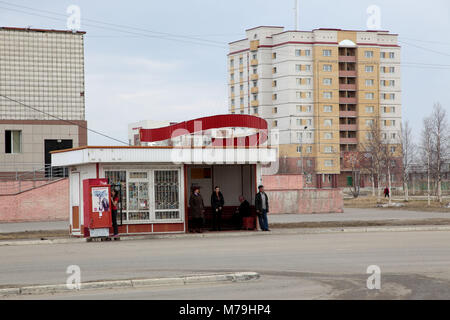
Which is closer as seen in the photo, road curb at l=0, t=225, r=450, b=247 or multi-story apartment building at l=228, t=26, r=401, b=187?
road curb at l=0, t=225, r=450, b=247

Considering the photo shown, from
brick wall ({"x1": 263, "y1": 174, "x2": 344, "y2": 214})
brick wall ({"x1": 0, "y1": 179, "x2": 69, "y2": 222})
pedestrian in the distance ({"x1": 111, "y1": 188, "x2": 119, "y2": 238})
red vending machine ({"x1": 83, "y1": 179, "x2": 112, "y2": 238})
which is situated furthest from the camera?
brick wall ({"x1": 263, "y1": 174, "x2": 344, "y2": 214})

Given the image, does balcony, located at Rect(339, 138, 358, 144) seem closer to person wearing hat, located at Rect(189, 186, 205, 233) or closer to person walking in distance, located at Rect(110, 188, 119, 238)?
person wearing hat, located at Rect(189, 186, 205, 233)

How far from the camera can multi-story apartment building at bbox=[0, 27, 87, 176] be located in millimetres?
49875

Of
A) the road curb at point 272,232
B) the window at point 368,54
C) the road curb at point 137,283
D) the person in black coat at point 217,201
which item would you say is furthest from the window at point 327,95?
the road curb at point 137,283

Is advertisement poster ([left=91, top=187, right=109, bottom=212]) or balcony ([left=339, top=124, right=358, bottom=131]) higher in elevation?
balcony ([left=339, top=124, right=358, bottom=131])

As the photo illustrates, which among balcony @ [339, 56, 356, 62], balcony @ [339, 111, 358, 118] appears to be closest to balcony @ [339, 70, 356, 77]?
balcony @ [339, 56, 356, 62]

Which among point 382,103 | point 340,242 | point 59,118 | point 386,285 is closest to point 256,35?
point 382,103

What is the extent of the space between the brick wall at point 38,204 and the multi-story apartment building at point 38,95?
6.97 m

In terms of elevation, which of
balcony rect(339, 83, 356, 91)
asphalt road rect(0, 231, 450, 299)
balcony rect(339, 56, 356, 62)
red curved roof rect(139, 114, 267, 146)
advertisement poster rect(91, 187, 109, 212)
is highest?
balcony rect(339, 56, 356, 62)

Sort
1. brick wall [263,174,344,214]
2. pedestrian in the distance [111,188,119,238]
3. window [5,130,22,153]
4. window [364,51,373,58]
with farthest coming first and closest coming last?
window [364,51,373,58] < window [5,130,22,153] < brick wall [263,174,344,214] < pedestrian in the distance [111,188,119,238]

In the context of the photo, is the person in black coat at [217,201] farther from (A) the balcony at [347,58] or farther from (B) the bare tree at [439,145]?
(A) the balcony at [347,58]

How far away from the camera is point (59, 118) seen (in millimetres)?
51125
